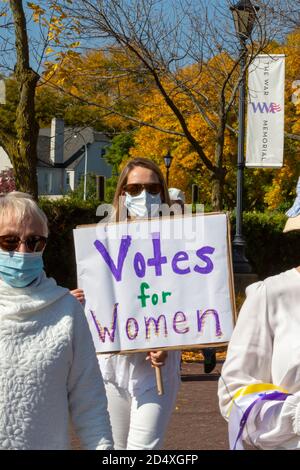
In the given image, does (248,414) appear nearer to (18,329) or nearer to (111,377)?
(18,329)

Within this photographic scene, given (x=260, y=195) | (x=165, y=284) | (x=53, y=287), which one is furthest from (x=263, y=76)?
(x=260, y=195)

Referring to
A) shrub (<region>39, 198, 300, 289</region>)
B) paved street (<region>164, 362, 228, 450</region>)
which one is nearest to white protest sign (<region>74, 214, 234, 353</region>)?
paved street (<region>164, 362, 228, 450</region>)

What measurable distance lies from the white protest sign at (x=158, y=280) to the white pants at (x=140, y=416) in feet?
0.98

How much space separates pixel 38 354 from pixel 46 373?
0.07 m

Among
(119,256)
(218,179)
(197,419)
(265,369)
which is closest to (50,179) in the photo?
(218,179)

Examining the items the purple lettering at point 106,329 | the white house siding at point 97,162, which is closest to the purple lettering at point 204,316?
the purple lettering at point 106,329

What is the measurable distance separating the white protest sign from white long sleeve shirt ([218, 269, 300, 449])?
1757mm

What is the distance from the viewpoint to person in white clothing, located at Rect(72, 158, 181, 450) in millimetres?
4125

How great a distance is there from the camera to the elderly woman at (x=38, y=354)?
2.81 m

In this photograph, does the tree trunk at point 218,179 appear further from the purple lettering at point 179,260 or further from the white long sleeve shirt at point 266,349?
the white long sleeve shirt at point 266,349

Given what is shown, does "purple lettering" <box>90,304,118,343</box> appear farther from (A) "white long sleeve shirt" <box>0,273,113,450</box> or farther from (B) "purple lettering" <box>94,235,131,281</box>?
(A) "white long sleeve shirt" <box>0,273,113,450</box>

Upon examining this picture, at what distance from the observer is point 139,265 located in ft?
15.1

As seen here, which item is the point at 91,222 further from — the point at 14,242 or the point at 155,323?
the point at 14,242

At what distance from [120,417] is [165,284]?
0.75 meters
